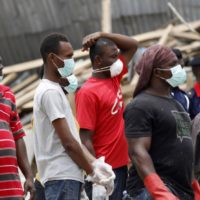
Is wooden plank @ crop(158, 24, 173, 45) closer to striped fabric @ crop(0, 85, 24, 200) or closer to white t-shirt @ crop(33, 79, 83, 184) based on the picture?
white t-shirt @ crop(33, 79, 83, 184)

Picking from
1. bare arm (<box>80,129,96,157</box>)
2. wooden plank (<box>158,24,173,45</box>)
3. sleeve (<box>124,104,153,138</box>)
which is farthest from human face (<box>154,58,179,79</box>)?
wooden plank (<box>158,24,173,45</box>)

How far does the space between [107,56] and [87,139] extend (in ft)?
2.51

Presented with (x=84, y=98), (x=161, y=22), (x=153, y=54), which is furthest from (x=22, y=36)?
(x=153, y=54)

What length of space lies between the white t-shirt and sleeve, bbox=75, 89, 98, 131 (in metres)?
0.67

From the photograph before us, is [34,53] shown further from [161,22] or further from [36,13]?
[161,22]

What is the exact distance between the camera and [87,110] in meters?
6.07

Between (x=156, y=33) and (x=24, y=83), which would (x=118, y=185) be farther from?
(x=156, y=33)

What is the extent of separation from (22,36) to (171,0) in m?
3.36

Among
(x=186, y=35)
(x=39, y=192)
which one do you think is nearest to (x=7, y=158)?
(x=39, y=192)

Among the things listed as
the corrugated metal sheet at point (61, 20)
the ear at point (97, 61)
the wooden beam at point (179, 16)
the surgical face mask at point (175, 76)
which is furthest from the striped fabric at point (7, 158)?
the wooden beam at point (179, 16)

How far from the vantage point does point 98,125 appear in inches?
242

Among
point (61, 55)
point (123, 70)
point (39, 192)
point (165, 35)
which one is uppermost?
point (61, 55)

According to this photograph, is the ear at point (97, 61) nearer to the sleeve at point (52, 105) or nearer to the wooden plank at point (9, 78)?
the sleeve at point (52, 105)

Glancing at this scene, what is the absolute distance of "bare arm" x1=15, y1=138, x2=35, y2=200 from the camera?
5.34 meters
